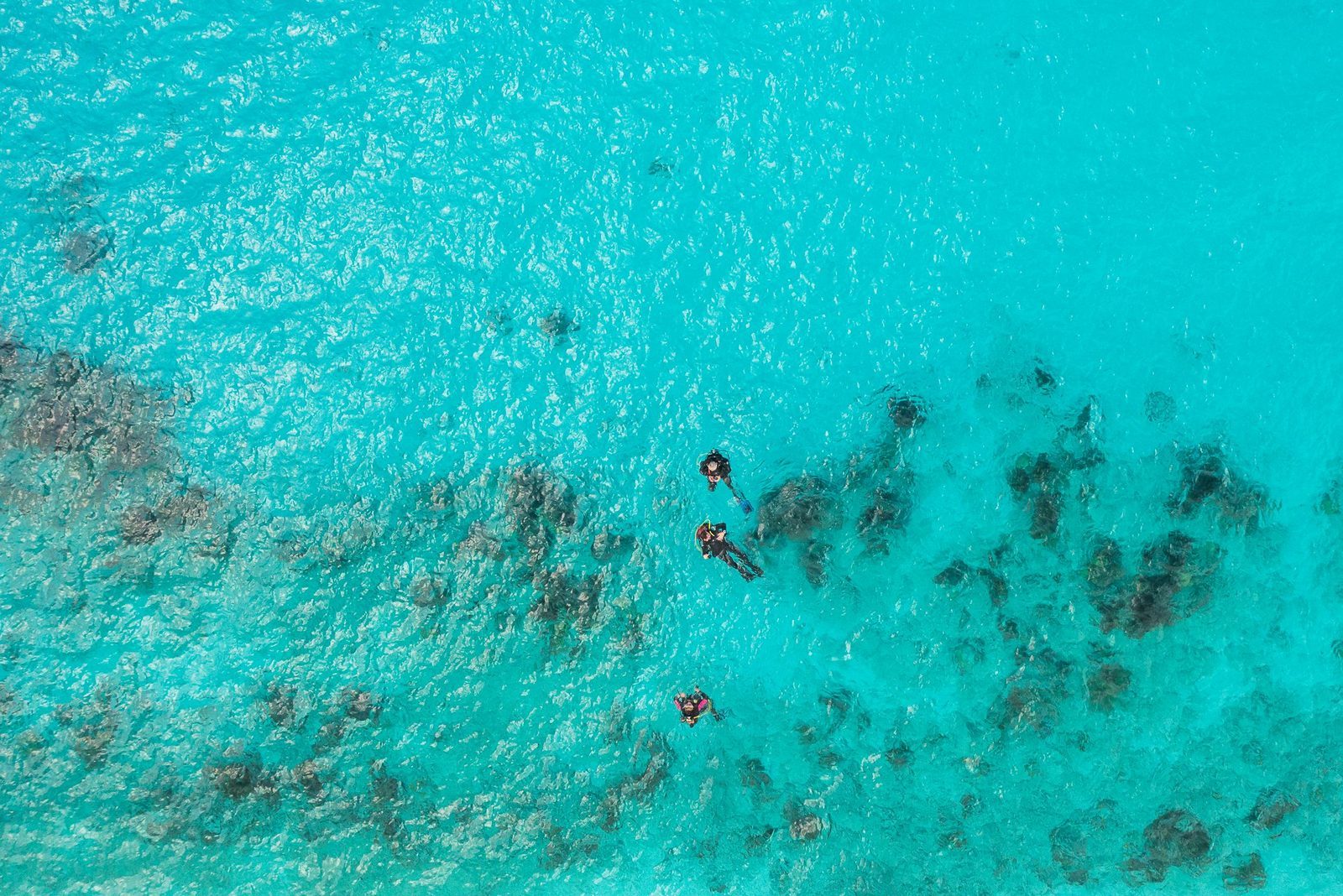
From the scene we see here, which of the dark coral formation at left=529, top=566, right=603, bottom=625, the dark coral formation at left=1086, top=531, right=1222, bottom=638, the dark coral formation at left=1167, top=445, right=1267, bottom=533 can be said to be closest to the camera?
the dark coral formation at left=1167, top=445, right=1267, bottom=533

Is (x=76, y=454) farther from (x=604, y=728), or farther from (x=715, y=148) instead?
Result: (x=715, y=148)

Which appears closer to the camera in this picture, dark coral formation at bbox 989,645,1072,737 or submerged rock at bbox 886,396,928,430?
submerged rock at bbox 886,396,928,430

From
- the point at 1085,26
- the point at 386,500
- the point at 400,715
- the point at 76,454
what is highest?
the point at 1085,26

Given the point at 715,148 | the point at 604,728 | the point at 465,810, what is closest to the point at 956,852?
the point at 604,728

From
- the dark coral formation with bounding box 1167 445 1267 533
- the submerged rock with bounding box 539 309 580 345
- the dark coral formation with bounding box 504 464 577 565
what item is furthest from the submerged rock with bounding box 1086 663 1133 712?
the submerged rock with bounding box 539 309 580 345

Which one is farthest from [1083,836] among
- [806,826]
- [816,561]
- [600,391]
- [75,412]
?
[75,412]

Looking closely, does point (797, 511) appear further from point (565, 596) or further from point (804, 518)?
point (565, 596)

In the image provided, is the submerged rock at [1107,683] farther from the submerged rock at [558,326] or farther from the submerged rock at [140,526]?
the submerged rock at [140,526]

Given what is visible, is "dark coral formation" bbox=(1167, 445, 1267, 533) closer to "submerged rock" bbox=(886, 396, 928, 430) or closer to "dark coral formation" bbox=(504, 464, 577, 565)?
"submerged rock" bbox=(886, 396, 928, 430)
